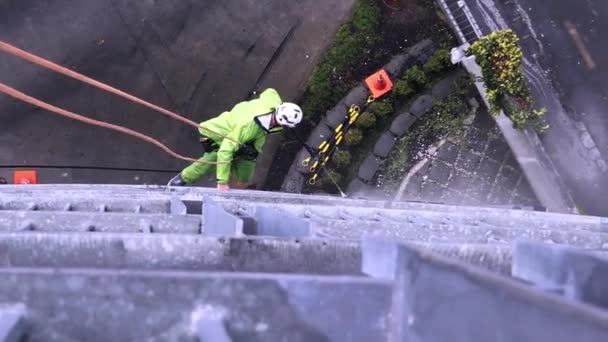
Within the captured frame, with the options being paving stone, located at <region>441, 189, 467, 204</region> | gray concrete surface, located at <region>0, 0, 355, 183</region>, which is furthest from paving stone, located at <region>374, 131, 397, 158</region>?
gray concrete surface, located at <region>0, 0, 355, 183</region>

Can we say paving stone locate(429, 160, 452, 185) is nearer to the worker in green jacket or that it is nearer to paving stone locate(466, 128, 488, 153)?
paving stone locate(466, 128, 488, 153)

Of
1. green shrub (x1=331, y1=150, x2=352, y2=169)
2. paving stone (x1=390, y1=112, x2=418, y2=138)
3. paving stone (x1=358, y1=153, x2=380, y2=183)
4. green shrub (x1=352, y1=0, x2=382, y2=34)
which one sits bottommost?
paving stone (x1=358, y1=153, x2=380, y2=183)

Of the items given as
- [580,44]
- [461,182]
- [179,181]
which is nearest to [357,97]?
[461,182]

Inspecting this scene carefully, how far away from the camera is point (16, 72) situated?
32.9 feet

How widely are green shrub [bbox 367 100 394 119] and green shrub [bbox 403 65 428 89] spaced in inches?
19.5

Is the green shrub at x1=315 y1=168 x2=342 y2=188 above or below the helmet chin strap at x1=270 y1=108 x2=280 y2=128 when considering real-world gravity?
below

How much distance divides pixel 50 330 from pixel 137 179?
8.07 m

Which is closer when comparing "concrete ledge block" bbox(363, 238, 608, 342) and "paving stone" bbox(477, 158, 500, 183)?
"concrete ledge block" bbox(363, 238, 608, 342)

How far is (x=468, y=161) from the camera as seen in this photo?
9938 mm

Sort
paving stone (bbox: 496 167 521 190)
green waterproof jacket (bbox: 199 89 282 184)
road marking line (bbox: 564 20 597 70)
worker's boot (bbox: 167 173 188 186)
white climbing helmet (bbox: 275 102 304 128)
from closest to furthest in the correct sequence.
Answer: white climbing helmet (bbox: 275 102 304 128) < green waterproof jacket (bbox: 199 89 282 184) < road marking line (bbox: 564 20 597 70) < worker's boot (bbox: 167 173 188 186) < paving stone (bbox: 496 167 521 190)

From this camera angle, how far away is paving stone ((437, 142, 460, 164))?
32.8 feet

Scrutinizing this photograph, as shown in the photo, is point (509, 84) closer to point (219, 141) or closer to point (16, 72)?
point (219, 141)

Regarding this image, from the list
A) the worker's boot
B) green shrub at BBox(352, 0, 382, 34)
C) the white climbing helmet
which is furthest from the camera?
green shrub at BBox(352, 0, 382, 34)

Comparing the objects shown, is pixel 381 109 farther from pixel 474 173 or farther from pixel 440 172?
pixel 474 173
